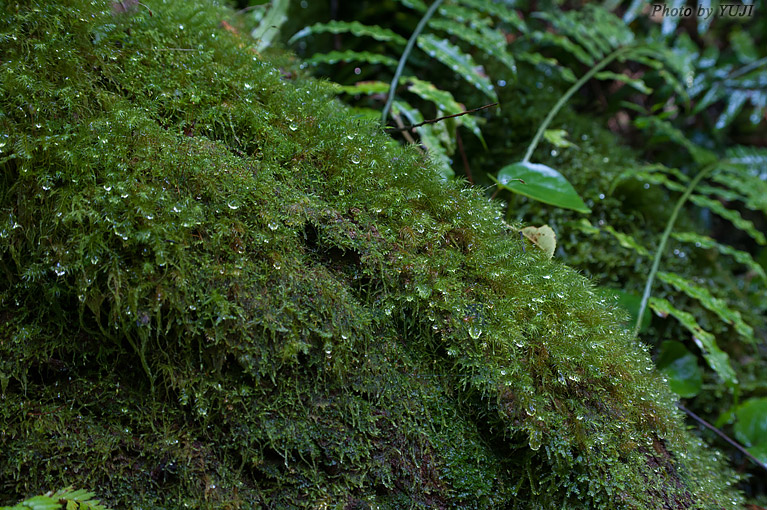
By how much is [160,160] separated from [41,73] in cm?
47

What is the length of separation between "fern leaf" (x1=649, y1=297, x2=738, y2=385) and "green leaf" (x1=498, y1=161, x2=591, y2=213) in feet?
2.57

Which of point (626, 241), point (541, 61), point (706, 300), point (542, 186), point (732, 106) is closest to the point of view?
point (542, 186)

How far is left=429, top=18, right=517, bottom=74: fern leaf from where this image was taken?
8.80 feet

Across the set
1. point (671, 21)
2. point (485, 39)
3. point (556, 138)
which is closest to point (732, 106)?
point (671, 21)

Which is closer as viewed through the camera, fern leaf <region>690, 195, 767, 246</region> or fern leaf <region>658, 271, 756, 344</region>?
fern leaf <region>658, 271, 756, 344</region>

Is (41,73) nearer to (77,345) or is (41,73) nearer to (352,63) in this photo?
A: (77,345)

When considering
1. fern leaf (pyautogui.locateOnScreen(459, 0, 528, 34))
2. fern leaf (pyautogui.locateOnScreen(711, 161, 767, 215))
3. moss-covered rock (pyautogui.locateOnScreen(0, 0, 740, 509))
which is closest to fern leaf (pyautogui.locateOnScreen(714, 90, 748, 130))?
fern leaf (pyautogui.locateOnScreen(711, 161, 767, 215))

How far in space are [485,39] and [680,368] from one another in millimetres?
2093

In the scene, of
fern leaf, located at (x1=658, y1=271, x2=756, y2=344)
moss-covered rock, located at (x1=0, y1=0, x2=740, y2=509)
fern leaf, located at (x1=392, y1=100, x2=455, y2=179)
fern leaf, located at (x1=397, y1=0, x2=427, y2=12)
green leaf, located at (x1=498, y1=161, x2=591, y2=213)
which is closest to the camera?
moss-covered rock, located at (x1=0, y1=0, x2=740, y2=509)

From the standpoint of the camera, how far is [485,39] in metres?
2.74

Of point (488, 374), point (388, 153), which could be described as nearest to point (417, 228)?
point (388, 153)

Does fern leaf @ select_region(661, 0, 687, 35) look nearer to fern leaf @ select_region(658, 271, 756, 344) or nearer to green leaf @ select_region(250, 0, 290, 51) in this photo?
fern leaf @ select_region(658, 271, 756, 344)

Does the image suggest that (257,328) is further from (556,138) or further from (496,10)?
(496,10)

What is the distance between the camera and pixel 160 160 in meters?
1.33
